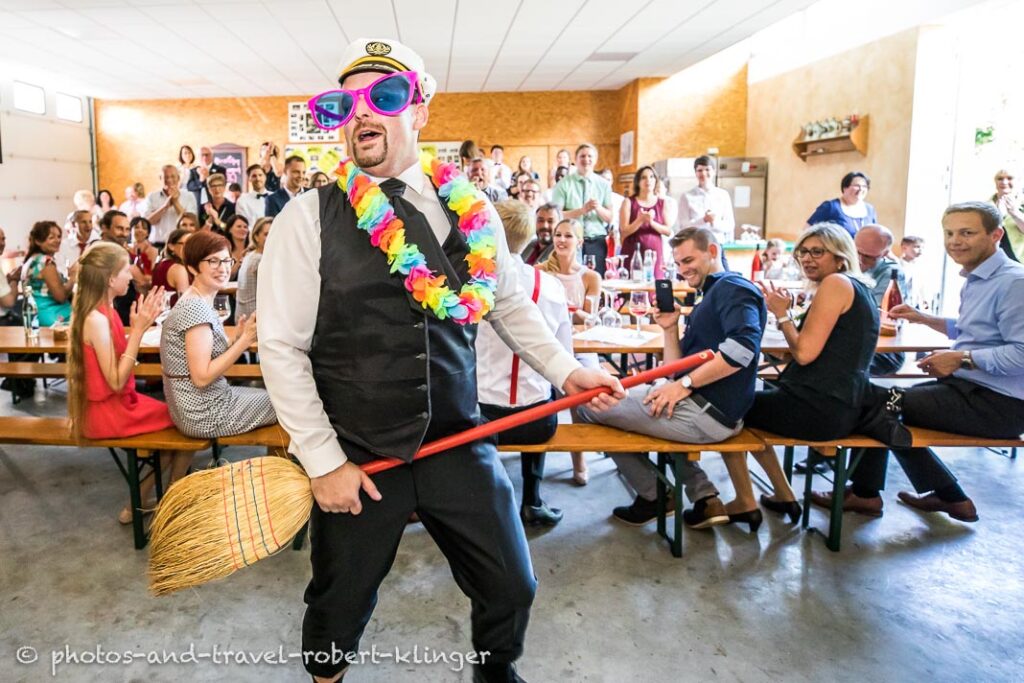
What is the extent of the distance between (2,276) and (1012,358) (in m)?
5.96

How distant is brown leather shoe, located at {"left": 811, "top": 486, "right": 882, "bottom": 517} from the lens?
328 centimetres

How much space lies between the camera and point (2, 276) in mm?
5004

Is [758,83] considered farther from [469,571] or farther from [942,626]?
[469,571]

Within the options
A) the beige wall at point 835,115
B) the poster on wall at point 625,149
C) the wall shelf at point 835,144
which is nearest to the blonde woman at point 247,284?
the beige wall at point 835,115

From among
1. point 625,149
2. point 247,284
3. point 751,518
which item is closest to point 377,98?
point 751,518

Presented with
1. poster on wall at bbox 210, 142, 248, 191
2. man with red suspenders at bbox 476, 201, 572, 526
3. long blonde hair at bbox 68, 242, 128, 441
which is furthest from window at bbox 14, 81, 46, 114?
man with red suspenders at bbox 476, 201, 572, 526

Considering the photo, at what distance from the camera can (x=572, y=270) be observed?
14.0ft

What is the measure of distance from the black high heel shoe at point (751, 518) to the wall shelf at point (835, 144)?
6.31m

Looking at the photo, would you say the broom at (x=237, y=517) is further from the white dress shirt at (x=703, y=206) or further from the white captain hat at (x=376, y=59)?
the white dress shirt at (x=703, y=206)

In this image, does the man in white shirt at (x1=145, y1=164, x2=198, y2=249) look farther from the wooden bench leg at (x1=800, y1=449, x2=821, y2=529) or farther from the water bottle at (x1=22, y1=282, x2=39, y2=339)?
the wooden bench leg at (x1=800, y1=449, x2=821, y2=529)

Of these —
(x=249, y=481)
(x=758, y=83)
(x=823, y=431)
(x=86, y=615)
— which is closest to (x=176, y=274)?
(x=86, y=615)

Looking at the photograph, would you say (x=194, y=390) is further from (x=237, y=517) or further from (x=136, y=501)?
(x=237, y=517)

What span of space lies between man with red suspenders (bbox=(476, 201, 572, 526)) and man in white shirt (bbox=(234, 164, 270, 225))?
4.73 m

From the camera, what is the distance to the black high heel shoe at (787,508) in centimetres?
321
